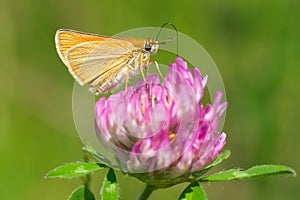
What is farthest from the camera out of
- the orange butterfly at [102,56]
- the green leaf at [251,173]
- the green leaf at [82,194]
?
the orange butterfly at [102,56]

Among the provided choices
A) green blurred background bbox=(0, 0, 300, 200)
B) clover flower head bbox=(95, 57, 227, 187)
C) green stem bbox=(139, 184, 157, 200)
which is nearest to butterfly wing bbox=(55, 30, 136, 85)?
clover flower head bbox=(95, 57, 227, 187)

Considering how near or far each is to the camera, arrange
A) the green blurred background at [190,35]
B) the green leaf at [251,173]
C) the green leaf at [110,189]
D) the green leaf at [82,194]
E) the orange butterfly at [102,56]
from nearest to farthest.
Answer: the green leaf at [251,173] < the green leaf at [110,189] < the green leaf at [82,194] < the orange butterfly at [102,56] < the green blurred background at [190,35]

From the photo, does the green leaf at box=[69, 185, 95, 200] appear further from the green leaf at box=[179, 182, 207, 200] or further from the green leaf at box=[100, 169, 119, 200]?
the green leaf at box=[179, 182, 207, 200]

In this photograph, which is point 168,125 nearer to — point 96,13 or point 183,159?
point 183,159

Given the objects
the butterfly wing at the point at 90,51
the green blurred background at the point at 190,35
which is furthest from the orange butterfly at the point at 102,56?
the green blurred background at the point at 190,35

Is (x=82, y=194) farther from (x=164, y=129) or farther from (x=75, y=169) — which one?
(x=164, y=129)

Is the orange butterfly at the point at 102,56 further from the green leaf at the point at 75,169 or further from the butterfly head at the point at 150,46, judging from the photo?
the green leaf at the point at 75,169
